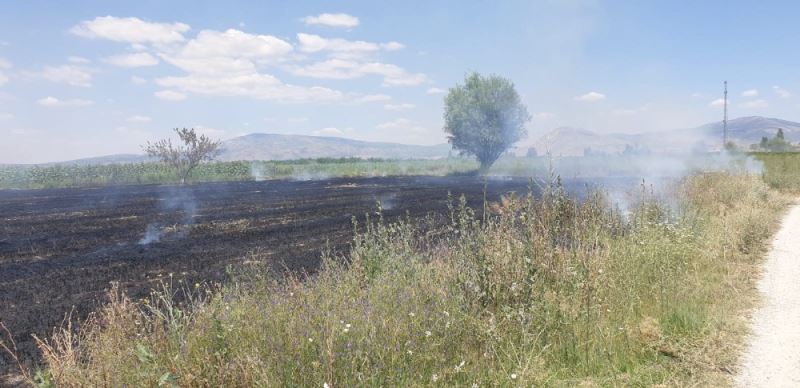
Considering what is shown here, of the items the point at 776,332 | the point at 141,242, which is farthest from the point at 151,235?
the point at 776,332

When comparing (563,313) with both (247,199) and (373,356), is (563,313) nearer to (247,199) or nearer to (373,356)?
(373,356)

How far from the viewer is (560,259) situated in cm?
652

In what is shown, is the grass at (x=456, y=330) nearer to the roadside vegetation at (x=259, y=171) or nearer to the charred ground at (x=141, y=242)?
the charred ground at (x=141, y=242)

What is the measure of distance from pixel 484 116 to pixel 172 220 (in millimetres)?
41806

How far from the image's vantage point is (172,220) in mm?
20375

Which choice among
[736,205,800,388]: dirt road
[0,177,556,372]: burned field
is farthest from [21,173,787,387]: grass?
[0,177,556,372]: burned field

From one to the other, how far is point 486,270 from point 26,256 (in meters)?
14.4

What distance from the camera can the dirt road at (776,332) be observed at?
4.78 metres

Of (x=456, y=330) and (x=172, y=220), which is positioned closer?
(x=456, y=330)

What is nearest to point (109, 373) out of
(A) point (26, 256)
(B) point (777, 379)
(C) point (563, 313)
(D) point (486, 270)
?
(D) point (486, 270)

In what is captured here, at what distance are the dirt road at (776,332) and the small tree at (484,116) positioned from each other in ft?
156

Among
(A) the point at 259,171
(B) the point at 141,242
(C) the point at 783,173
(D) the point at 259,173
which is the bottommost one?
(B) the point at 141,242

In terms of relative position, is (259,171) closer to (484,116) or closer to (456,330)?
(484,116)

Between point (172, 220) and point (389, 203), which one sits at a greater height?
point (389, 203)
